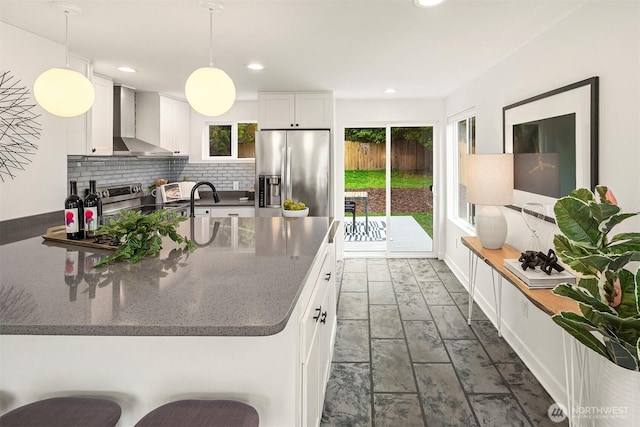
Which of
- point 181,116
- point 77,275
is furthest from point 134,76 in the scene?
point 77,275

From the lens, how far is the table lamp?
299 cm

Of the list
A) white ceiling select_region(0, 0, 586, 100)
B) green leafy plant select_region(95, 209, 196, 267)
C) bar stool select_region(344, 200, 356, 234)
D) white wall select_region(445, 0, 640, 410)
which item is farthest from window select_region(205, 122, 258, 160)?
green leafy plant select_region(95, 209, 196, 267)

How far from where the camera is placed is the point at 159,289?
1282mm

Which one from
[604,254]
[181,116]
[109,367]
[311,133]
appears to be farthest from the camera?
[181,116]

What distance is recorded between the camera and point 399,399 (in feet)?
8.02

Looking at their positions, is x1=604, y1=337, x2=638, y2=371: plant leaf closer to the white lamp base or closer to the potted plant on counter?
the potted plant on counter

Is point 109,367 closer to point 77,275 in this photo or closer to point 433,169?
point 77,275

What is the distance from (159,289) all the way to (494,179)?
2528 millimetres

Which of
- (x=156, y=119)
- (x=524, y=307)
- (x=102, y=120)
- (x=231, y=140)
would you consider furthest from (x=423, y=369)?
(x=231, y=140)

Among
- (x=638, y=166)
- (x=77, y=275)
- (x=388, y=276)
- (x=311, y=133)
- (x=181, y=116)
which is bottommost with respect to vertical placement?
(x=388, y=276)

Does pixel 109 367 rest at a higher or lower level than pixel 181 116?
lower

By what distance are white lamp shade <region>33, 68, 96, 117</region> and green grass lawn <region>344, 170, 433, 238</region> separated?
4435 mm

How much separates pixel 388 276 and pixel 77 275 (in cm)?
415

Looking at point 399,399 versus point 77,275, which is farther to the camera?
point 399,399
